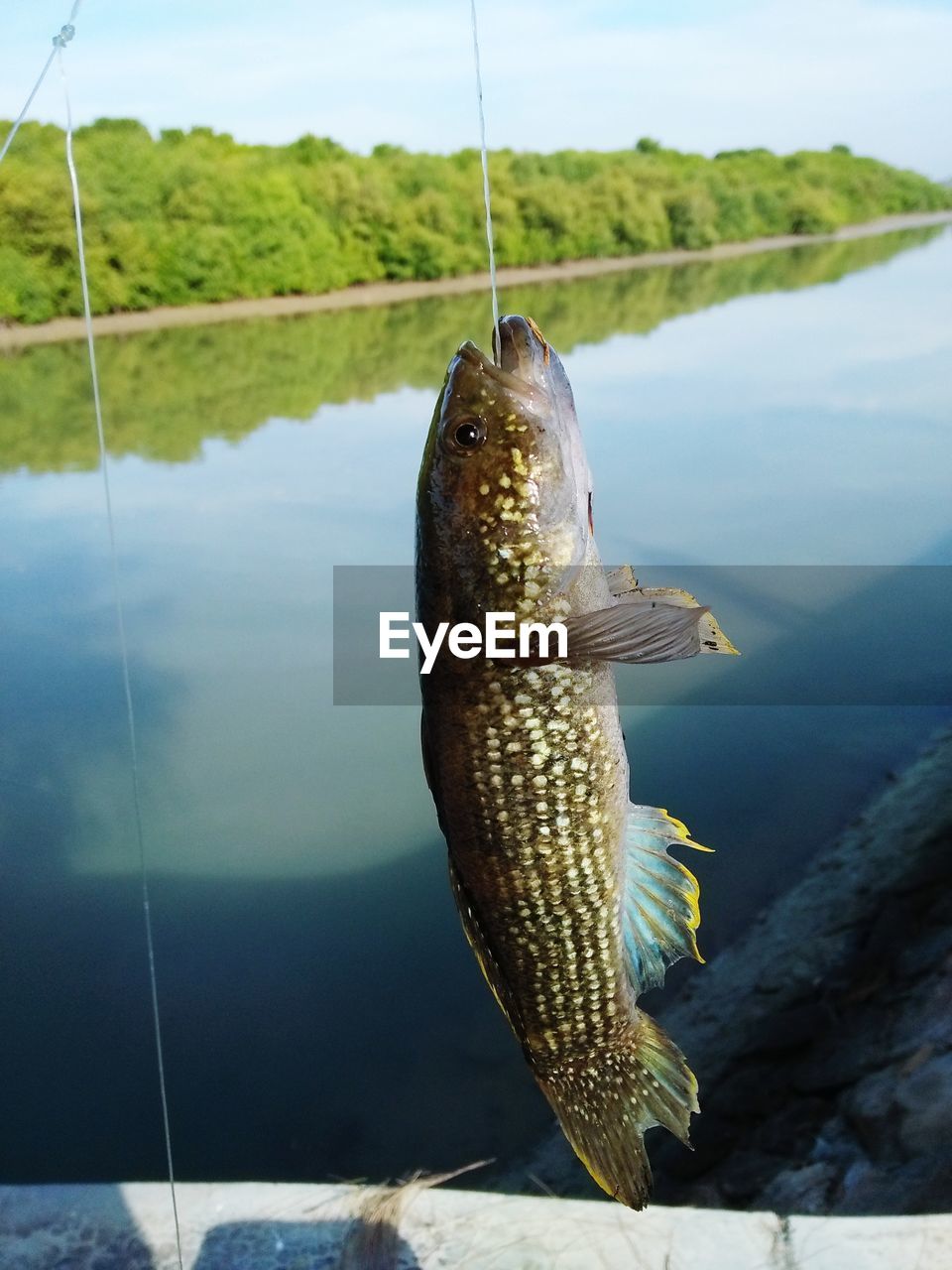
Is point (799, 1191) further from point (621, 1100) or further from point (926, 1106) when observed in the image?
point (621, 1100)

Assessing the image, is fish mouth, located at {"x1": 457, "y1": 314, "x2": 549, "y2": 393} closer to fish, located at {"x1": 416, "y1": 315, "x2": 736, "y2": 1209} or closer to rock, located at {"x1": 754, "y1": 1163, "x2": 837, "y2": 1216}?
fish, located at {"x1": 416, "y1": 315, "x2": 736, "y2": 1209}

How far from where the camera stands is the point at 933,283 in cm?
3136

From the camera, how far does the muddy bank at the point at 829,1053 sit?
4316 millimetres

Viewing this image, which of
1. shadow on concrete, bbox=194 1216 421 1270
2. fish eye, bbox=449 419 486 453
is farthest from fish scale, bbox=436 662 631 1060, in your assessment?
shadow on concrete, bbox=194 1216 421 1270

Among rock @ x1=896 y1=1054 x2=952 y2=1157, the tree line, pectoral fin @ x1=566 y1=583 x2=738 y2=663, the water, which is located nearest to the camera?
pectoral fin @ x1=566 y1=583 x2=738 y2=663

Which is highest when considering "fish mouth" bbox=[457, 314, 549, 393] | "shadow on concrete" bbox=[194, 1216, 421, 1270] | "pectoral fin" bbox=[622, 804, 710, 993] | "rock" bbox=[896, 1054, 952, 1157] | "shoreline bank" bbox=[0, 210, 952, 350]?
"shoreline bank" bbox=[0, 210, 952, 350]

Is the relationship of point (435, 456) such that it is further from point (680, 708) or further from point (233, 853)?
point (680, 708)

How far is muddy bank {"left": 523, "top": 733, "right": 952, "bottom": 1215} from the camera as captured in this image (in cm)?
432

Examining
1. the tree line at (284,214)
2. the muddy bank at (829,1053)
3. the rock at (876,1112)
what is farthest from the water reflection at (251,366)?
the rock at (876,1112)

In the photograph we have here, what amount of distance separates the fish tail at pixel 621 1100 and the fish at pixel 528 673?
3 cm

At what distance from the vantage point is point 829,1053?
16.9 ft

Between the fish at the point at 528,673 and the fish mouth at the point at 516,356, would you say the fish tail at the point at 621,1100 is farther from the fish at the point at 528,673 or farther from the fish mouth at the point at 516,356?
the fish mouth at the point at 516,356

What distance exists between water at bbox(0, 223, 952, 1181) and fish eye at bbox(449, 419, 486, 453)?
4.72m

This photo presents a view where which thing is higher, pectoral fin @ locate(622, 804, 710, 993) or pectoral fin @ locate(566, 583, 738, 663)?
pectoral fin @ locate(566, 583, 738, 663)
